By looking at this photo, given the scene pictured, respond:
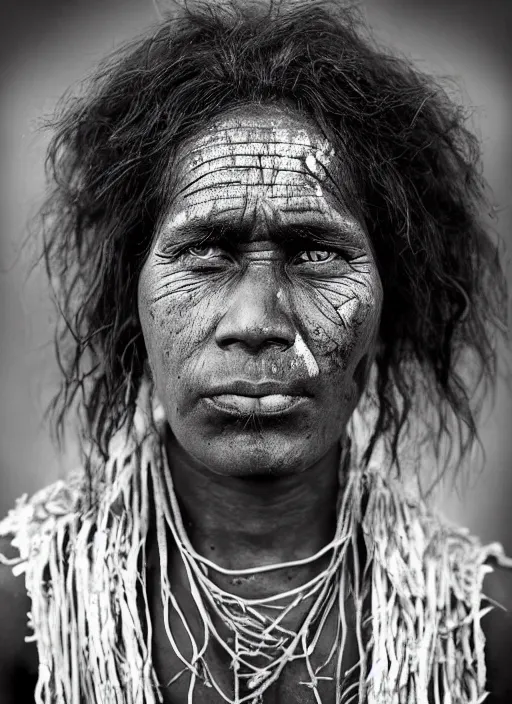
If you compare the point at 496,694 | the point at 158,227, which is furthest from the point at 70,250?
the point at 496,694

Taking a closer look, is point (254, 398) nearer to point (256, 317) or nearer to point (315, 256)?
point (256, 317)

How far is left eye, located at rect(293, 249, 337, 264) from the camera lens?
76.8 inches

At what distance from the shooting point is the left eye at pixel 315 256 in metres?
1.95

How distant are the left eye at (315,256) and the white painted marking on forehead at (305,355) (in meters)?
0.16

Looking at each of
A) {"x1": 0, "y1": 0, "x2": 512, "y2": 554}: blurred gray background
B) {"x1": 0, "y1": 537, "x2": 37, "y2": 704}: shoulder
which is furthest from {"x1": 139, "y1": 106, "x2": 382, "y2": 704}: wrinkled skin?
{"x1": 0, "y1": 0, "x2": 512, "y2": 554}: blurred gray background

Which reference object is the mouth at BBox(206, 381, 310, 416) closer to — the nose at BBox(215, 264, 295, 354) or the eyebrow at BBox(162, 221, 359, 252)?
the nose at BBox(215, 264, 295, 354)

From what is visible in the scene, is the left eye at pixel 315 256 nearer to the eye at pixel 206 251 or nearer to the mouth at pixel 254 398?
the eye at pixel 206 251

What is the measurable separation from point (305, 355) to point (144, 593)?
54cm

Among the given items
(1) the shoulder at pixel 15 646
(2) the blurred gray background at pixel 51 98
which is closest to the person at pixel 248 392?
(1) the shoulder at pixel 15 646

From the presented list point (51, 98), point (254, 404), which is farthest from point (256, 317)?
point (51, 98)

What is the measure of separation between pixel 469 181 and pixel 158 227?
0.69m

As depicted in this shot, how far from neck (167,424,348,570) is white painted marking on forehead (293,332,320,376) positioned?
10.5 inches

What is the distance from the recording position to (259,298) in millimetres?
1832

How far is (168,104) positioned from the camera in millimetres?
1998
